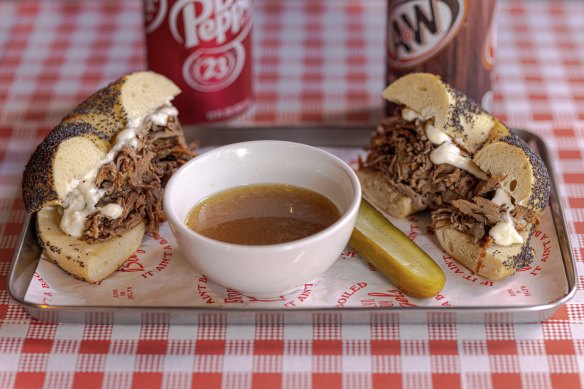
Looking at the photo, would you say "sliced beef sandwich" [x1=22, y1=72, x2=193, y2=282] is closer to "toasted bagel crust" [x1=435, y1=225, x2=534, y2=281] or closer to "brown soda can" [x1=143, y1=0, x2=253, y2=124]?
"brown soda can" [x1=143, y1=0, x2=253, y2=124]

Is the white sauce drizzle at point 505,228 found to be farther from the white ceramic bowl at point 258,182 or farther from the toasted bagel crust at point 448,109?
the white ceramic bowl at point 258,182

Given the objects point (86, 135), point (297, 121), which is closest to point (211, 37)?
point (297, 121)

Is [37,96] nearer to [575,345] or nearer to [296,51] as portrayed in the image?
[296,51]

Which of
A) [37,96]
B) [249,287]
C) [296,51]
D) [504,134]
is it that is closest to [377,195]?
[504,134]

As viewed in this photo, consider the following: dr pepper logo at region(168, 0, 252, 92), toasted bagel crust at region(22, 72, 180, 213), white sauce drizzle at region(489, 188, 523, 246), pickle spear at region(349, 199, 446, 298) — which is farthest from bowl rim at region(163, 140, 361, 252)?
dr pepper logo at region(168, 0, 252, 92)

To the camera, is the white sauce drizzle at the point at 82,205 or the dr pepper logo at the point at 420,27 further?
the dr pepper logo at the point at 420,27

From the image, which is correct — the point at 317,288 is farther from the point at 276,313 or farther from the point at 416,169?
the point at 416,169

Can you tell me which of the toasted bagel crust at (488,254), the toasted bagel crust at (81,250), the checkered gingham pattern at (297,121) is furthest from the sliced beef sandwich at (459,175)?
the toasted bagel crust at (81,250)

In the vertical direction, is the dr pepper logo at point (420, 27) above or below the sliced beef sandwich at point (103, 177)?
above
